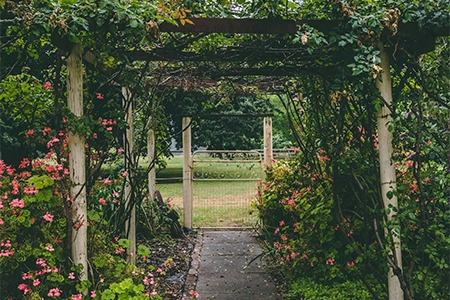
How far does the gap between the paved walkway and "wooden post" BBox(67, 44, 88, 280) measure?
1965 millimetres

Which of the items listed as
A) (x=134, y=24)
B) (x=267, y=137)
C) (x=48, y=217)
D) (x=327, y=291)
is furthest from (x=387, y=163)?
(x=267, y=137)

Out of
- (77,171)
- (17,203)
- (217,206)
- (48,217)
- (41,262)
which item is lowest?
(217,206)

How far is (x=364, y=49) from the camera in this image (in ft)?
10.2

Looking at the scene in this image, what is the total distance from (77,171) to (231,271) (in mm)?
3142

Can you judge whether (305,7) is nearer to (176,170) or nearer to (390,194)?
(390,194)

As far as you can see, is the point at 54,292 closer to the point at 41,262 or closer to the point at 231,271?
the point at 41,262

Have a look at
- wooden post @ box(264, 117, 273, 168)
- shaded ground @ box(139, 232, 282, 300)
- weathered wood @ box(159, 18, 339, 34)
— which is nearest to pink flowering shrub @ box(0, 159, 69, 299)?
shaded ground @ box(139, 232, 282, 300)

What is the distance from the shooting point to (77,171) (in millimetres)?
3188

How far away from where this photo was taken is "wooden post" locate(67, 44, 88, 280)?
3.16 m

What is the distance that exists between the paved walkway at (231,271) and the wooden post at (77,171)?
1.96m

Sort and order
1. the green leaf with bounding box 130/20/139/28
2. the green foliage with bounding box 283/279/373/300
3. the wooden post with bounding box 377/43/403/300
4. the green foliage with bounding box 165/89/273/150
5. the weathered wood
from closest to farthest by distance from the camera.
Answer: the green leaf with bounding box 130/20/139/28 < the weathered wood < the wooden post with bounding box 377/43/403/300 < the green foliage with bounding box 283/279/373/300 < the green foliage with bounding box 165/89/273/150

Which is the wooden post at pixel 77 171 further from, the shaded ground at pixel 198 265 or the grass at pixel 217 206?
the grass at pixel 217 206

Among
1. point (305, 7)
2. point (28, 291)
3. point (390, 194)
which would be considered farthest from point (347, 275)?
point (28, 291)

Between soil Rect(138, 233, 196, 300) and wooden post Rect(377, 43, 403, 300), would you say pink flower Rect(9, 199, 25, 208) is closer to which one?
soil Rect(138, 233, 196, 300)
